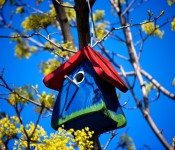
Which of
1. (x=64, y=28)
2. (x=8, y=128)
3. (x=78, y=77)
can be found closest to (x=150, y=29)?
(x=64, y=28)

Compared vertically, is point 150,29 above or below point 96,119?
above

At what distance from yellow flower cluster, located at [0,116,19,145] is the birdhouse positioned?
0.57 metres

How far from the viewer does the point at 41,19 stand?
3650mm

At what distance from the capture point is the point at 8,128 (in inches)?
68.0

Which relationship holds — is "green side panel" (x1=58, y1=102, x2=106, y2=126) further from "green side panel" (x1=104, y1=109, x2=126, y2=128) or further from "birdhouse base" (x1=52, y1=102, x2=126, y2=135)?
"green side panel" (x1=104, y1=109, x2=126, y2=128)

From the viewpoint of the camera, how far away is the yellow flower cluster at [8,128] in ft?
5.56

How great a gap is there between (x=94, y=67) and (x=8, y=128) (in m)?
0.94

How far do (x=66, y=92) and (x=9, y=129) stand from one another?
80cm

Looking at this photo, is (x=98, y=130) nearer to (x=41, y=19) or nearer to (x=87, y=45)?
(x=87, y=45)

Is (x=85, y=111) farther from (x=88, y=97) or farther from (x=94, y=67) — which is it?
(x=94, y=67)

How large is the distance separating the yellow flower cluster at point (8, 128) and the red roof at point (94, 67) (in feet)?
2.85

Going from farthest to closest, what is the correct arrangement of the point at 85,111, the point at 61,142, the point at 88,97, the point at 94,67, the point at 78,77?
the point at 78,77, the point at 94,67, the point at 88,97, the point at 85,111, the point at 61,142

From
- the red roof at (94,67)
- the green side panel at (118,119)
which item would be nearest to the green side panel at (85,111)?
the green side panel at (118,119)

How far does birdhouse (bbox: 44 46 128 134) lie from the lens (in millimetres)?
2162
